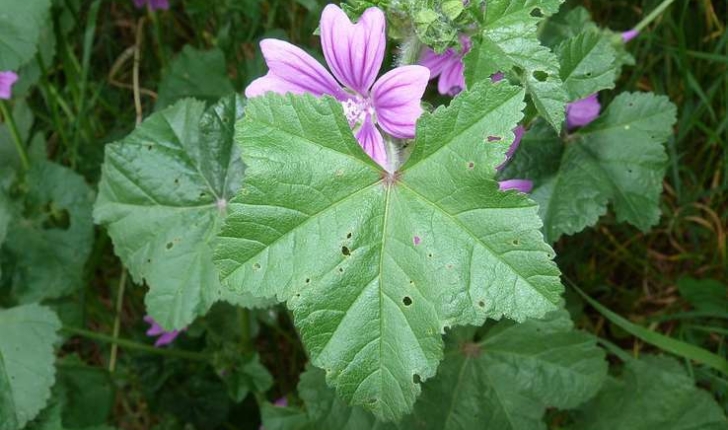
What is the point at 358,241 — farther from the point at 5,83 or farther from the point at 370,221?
the point at 5,83

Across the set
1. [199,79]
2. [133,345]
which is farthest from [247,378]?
[199,79]

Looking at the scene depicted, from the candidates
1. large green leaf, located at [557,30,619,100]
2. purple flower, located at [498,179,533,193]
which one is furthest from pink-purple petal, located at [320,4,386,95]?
large green leaf, located at [557,30,619,100]

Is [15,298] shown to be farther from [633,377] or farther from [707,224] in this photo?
[707,224]

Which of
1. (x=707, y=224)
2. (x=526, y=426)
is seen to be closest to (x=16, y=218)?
(x=526, y=426)

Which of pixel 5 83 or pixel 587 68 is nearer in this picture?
pixel 587 68

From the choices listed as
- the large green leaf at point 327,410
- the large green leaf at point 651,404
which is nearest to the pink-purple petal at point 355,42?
the large green leaf at point 327,410

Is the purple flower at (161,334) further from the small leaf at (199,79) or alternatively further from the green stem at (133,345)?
the small leaf at (199,79)

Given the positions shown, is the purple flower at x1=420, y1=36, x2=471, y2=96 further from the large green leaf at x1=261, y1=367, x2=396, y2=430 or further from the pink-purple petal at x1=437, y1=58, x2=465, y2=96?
the large green leaf at x1=261, y1=367, x2=396, y2=430
